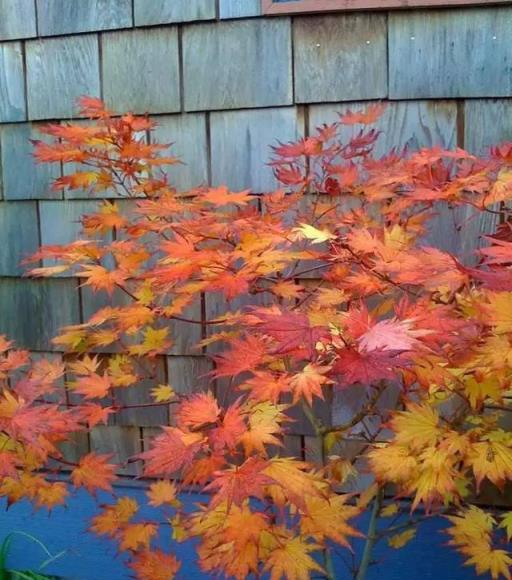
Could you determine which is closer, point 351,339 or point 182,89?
point 351,339

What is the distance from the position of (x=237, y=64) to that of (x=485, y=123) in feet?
2.40

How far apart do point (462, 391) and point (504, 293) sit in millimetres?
318

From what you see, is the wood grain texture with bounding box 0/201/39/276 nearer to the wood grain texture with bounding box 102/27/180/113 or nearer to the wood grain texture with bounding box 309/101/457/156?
the wood grain texture with bounding box 102/27/180/113

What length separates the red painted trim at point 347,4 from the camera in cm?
196

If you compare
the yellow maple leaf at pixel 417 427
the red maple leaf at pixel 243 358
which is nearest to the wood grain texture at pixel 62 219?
the red maple leaf at pixel 243 358

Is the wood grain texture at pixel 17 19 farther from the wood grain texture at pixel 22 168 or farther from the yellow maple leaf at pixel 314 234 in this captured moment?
the yellow maple leaf at pixel 314 234

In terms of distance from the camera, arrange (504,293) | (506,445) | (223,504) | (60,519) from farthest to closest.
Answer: (60,519)
(223,504)
(506,445)
(504,293)

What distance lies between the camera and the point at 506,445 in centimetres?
139

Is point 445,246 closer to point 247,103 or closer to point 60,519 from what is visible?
point 247,103

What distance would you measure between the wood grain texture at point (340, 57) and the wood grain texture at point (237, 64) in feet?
0.15

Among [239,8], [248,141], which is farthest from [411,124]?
[239,8]

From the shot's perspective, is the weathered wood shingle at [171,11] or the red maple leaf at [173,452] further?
the weathered wood shingle at [171,11]

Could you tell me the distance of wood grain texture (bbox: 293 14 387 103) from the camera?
80.5 inches

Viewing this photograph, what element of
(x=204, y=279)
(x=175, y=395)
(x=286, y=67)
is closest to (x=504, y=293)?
(x=204, y=279)
